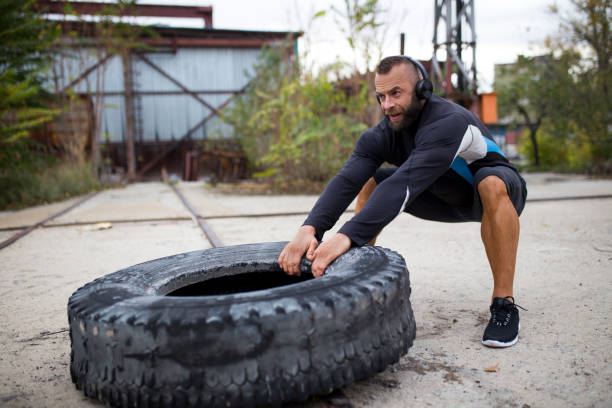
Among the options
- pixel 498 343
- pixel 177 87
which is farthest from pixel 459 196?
pixel 177 87

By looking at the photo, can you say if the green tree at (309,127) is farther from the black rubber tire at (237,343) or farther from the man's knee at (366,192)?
the black rubber tire at (237,343)

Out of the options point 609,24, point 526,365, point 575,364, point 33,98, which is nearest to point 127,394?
point 526,365

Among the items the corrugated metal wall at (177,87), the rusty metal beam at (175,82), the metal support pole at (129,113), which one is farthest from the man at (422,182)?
the rusty metal beam at (175,82)

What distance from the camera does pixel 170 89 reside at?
12.4m

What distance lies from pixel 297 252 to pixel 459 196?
0.76m

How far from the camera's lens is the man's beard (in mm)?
1666

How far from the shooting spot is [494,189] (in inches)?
61.7

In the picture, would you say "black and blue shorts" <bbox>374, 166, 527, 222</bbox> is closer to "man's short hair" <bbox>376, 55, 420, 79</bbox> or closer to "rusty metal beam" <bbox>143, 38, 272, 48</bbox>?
"man's short hair" <bbox>376, 55, 420, 79</bbox>

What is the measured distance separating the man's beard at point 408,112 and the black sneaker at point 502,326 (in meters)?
0.71

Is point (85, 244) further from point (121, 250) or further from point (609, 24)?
point (609, 24)

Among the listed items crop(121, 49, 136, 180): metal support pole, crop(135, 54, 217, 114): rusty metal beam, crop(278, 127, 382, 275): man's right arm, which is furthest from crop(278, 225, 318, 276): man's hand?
crop(135, 54, 217, 114): rusty metal beam

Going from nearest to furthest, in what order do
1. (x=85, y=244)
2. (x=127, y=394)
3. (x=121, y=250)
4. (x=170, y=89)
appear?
(x=127, y=394)
(x=121, y=250)
(x=85, y=244)
(x=170, y=89)

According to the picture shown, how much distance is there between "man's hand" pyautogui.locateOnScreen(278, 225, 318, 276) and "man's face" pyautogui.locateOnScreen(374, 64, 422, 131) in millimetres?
568

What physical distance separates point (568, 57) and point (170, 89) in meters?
9.51
